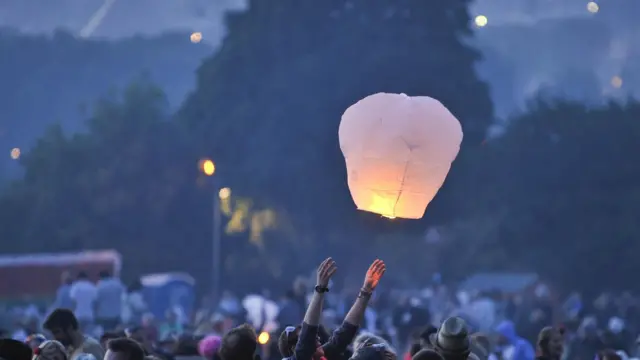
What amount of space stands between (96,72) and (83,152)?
1269cm

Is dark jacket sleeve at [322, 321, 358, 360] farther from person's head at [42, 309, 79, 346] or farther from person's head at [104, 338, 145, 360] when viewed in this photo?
person's head at [42, 309, 79, 346]

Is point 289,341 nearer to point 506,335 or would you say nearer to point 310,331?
point 310,331

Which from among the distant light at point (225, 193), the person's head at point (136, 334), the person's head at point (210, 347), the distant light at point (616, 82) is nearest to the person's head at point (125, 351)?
the person's head at point (210, 347)

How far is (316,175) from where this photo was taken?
4450 centimetres

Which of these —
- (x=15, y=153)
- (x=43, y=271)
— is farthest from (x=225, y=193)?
(x=15, y=153)

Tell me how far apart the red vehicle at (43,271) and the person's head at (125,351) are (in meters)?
28.7

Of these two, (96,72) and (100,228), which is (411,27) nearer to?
(100,228)

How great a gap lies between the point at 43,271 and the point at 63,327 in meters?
28.3

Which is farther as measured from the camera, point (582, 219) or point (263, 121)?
point (263, 121)

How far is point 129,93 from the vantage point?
51.0 meters

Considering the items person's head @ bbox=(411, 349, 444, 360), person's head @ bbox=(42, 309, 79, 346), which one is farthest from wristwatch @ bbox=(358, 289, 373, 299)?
person's head @ bbox=(42, 309, 79, 346)

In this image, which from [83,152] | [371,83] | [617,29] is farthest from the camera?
[617,29]

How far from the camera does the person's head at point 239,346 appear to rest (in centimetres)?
653

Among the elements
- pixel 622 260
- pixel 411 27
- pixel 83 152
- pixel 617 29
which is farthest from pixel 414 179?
pixel 617 29
